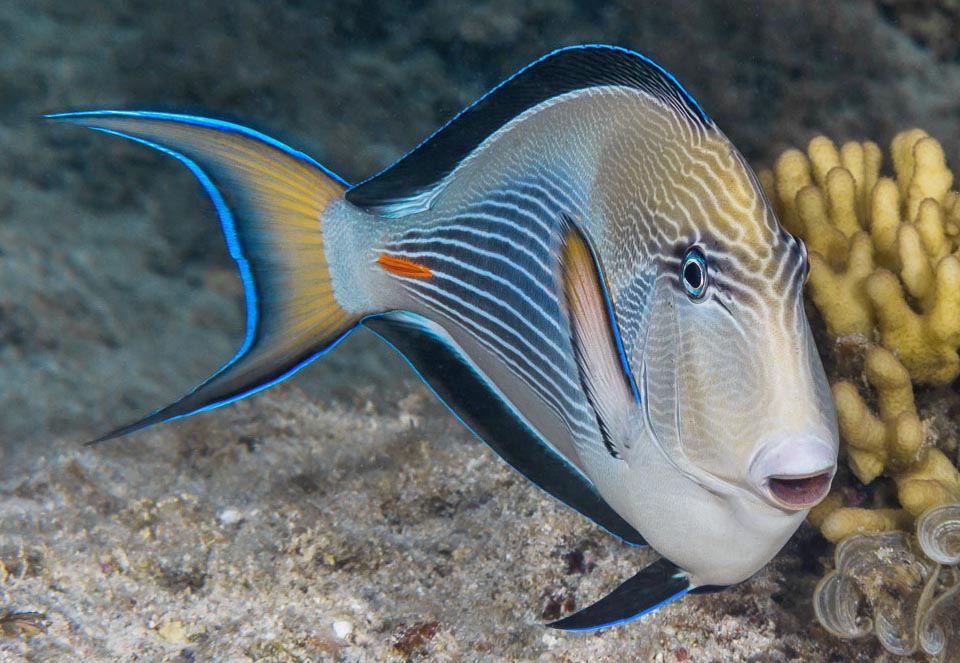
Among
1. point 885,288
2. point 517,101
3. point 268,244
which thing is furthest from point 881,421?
point 268,244

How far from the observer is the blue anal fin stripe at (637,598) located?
1.29 m

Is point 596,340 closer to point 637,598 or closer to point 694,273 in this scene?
point 694,273

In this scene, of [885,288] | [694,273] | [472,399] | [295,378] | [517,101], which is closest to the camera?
[694,273]

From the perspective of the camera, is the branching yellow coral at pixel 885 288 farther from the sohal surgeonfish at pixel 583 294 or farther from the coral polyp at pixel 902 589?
the sohal surgeonfish at pixel 583 294

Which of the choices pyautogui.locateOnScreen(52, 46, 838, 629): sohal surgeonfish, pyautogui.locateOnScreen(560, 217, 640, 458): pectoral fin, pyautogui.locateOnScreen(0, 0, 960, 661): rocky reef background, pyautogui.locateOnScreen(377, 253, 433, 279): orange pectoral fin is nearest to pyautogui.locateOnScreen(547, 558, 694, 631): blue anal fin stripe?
pyautogui.locateOnScreen(52, 46, 838, 629): sohal surgeonfish

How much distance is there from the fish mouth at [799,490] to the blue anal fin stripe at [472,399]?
2.20ft

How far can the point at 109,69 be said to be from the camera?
2.67 m

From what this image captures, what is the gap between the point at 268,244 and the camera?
1.58 metres

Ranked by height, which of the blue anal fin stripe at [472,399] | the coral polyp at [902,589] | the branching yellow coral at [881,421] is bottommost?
the coral polyp at [902,589]

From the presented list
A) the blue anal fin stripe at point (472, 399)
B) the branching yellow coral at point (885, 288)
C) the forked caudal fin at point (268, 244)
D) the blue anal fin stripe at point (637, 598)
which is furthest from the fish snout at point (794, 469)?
the forked caudal fin at point (268, 244)

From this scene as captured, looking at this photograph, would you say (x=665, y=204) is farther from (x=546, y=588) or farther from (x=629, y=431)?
(x=546, y=588)

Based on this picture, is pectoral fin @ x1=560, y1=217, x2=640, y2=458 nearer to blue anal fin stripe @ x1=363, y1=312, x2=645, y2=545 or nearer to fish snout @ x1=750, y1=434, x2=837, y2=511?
fish snout @ x1=750, y1=434, x2=837, y2=511

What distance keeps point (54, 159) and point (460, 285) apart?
2211 mm

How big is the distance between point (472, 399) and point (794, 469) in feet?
2.89
